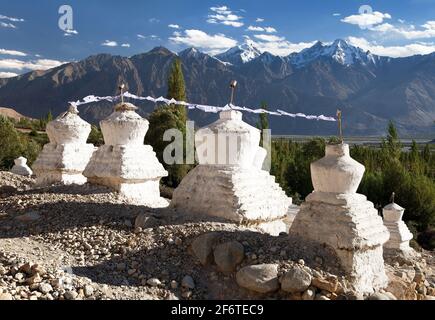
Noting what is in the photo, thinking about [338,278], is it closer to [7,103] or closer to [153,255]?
[153,255]

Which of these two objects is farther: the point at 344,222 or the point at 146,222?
the point at 146,222

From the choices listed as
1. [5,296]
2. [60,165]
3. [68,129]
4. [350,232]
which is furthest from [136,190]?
[5,296]

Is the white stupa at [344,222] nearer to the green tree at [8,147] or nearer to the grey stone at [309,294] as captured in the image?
the grey stone at [309,294]

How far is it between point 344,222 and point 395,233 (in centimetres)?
665

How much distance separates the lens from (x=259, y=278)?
23.1 feet

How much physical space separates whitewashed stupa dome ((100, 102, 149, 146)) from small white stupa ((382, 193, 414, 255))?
730cm

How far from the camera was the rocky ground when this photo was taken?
6.89 metres

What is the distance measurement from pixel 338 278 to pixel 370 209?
4.96ft

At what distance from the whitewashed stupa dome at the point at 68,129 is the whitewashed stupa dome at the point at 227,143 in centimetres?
570

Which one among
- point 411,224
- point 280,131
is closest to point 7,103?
point 280,131

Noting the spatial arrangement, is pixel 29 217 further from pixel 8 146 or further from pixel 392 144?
pixel 392 144

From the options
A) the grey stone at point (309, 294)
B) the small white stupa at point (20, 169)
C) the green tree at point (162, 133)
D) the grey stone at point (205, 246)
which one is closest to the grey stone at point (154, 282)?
the grey stone at point (205, 246)
